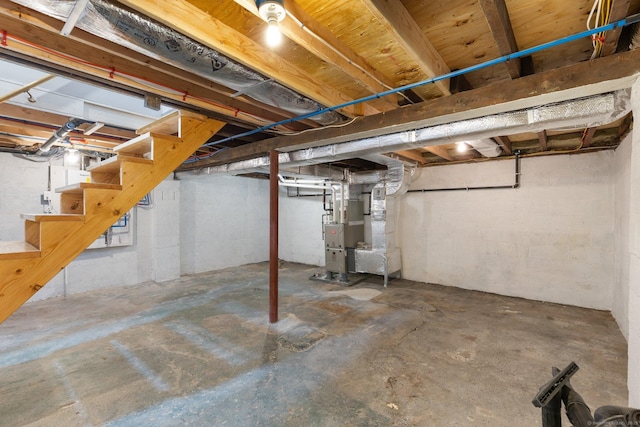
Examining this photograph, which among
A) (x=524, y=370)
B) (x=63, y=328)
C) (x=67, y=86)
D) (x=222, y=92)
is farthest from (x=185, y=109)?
(x=524, y=370)

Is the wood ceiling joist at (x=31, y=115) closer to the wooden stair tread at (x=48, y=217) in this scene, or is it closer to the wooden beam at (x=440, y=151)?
the wooden stair tread at (x=48, y=217)

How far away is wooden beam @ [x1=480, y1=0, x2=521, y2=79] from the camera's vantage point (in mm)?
1239

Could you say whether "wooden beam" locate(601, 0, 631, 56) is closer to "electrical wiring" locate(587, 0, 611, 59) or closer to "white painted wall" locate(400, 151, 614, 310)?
"electrical wiring" locate(587, 0, 611, 59)

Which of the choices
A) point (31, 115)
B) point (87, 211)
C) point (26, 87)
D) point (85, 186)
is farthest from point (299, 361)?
point (31, 115)

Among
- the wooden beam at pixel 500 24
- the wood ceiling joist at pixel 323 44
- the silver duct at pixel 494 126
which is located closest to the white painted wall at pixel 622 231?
the silver duct at pixel 494 126

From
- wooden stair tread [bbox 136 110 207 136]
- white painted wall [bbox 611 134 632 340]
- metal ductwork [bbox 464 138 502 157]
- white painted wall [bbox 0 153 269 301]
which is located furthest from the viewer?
white painted wall [bbox 0 153 269 301]

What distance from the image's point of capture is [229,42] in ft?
5.00

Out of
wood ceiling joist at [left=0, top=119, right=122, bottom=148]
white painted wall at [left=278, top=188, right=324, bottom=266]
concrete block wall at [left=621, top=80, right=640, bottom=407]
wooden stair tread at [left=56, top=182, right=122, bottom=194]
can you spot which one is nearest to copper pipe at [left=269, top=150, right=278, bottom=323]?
wooden stair tread at [left=56, top=182, right=122, bottom=194]

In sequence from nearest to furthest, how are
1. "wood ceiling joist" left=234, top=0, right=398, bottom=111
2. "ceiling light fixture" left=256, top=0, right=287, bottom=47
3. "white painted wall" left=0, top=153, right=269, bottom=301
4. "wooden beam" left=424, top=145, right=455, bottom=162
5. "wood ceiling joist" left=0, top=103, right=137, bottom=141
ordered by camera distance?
"ceiling light fixture" left=256, top=0, right=287, bottom=47 → "wood ceiling joist" left=234, top=0, right=398, bottom=111 → "wood ceiling joist" left=0, top=103, right=137, bottom=141 → "wooden beam" left=424, top=145, right=455, bottom=162 → "white painted wall" left=0, top=153, right=269, bottom=301

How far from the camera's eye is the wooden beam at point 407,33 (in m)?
1.26

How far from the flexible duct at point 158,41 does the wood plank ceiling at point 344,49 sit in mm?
13

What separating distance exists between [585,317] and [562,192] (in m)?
1.66

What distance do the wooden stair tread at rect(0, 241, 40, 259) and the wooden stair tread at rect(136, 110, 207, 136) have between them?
4.62ft

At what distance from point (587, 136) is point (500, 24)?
9.45 feet
